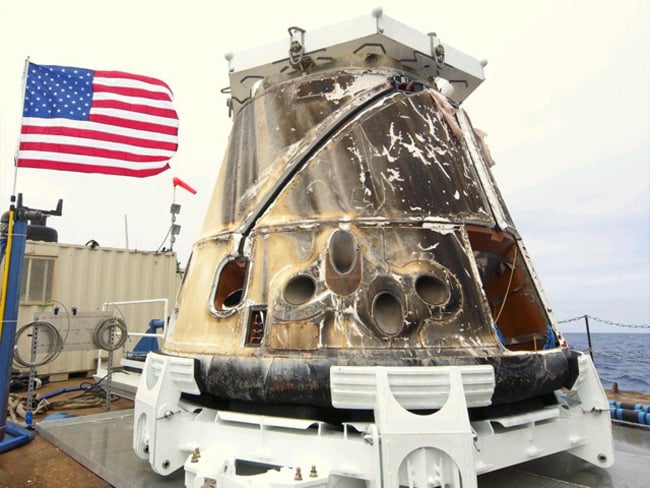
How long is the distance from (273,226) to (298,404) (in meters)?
1.53

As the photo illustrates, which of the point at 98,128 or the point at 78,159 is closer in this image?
the point at 78,159

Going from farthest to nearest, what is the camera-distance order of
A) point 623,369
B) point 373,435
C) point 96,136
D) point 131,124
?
point 623,369, point 131,124, point 96,136, point 373,435

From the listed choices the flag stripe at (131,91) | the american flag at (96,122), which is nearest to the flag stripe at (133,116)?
the american flag at (96,122)

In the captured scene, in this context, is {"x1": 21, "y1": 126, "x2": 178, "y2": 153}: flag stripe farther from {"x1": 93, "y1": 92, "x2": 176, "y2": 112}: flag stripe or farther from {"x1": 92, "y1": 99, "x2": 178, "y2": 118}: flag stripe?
{"x1": 93, "y1": 92, "x2": 176, "y2": 112}: flag stripe

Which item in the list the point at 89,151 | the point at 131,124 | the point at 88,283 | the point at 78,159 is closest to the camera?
the point at 78,159

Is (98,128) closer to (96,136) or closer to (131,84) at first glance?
(96,136)

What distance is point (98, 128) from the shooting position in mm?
6609

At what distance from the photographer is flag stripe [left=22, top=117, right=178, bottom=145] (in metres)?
6.14

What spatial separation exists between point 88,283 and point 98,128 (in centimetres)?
530

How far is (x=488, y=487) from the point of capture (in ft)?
11.6

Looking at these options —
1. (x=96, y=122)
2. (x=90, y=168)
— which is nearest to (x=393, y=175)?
(x=90, y=168)

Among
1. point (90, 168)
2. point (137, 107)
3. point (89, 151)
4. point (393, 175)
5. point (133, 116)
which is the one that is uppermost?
point (137, 107)

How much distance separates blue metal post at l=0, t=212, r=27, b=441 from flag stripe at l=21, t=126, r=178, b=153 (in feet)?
3.95

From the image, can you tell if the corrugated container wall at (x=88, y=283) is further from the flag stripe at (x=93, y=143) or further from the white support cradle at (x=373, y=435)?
the white support cradle at (x=373, y=435)
